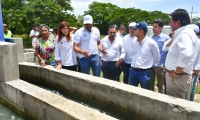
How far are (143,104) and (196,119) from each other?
75 cm

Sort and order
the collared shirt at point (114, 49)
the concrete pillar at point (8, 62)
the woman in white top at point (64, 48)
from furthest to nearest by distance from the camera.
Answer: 1. the collared shirt at point (114, 49)
2. the woman in white top at point (64, 48)
3. the concrete pillar at point (8, 62)

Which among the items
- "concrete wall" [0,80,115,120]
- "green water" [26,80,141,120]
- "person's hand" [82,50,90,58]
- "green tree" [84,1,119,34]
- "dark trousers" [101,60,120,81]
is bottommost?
"green water" [26,80,141,120]

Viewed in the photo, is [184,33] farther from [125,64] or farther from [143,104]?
[125,64]

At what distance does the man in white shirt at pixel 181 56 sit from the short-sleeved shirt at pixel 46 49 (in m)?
2.65

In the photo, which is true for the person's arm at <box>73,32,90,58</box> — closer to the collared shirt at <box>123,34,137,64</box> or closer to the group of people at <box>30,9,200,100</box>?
the group of people at <box>30,9,200,100</box>

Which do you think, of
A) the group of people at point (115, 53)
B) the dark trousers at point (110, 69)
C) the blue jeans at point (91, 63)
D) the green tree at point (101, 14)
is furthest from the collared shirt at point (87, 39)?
the green tree at point (101, 14)

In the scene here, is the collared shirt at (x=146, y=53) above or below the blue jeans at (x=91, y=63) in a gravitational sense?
above

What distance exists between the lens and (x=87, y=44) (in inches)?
167

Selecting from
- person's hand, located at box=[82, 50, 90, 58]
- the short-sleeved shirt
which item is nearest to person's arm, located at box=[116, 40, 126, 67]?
person's hand, located at box=[82, 50, 90, 58]

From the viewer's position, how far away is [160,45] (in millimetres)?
4262

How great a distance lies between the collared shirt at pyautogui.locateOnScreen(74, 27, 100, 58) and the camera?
419cm

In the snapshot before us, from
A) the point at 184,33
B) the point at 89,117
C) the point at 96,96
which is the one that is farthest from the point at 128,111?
the point at 184,33

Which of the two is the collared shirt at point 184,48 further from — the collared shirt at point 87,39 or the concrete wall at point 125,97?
the collared shirt at point 87,39

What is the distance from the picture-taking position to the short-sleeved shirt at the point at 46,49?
4309 millimetres
